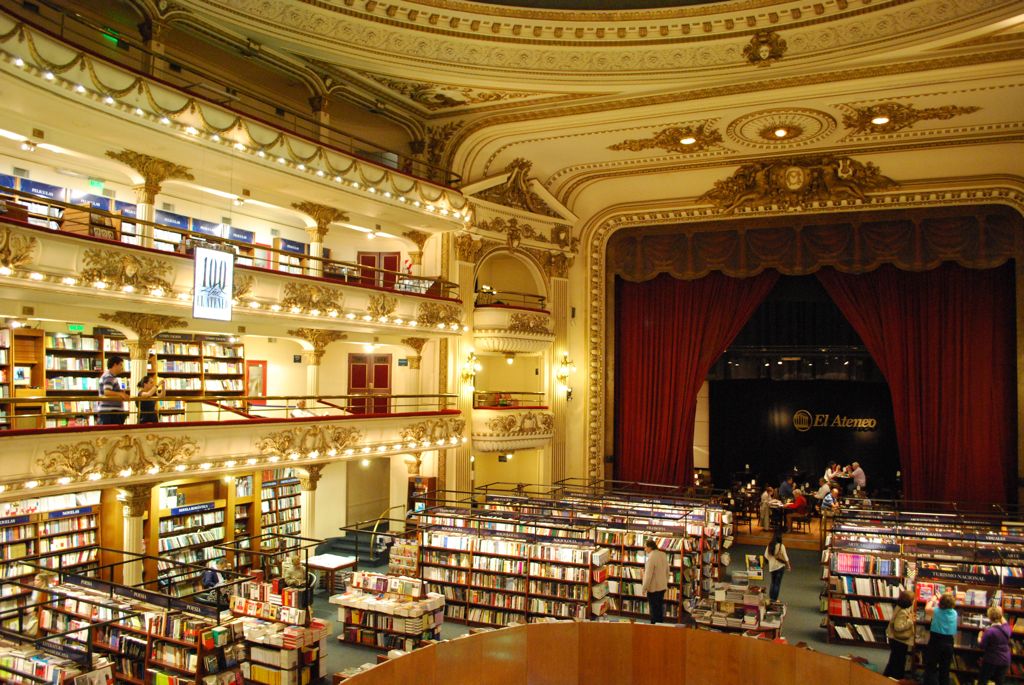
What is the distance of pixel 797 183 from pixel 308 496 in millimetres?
11640

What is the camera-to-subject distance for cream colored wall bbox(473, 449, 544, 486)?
1748cm

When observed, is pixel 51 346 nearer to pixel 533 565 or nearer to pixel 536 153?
pixel 533 565

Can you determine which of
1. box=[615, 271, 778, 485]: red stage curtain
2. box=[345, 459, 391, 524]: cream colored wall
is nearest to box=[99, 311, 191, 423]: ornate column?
box=[345, 459, 391, 524]: cream colored wall

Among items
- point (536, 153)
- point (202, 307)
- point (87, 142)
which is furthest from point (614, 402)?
point (87, 142)

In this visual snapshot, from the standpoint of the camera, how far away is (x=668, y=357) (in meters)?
18.2

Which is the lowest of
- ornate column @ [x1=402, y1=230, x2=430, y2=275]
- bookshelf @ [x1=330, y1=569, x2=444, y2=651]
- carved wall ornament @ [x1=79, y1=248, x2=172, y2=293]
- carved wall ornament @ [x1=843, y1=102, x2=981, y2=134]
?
bookshelf @ [x1=330, y1=569, x2=444, y2=651]

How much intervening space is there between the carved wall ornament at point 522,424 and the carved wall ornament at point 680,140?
232 inches

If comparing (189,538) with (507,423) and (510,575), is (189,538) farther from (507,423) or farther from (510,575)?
(507,423)

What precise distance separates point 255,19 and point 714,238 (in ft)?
34.5

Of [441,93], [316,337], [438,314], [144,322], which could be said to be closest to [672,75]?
[441,93]

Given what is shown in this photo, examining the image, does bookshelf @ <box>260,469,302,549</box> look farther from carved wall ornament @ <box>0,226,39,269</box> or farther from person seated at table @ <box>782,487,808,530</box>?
person seated at table @ <box>782,487,808,530</box>

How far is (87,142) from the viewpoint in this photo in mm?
10172

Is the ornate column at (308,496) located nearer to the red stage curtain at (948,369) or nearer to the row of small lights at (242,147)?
the row of small lights at (242,147)

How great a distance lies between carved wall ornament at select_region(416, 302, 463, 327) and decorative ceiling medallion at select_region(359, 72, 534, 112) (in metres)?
3.87
